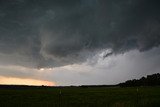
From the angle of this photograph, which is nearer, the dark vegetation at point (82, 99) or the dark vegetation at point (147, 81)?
the dark vegetation at point (82, 99)

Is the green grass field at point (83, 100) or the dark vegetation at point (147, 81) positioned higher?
the dark vegetation at point (147, 81)

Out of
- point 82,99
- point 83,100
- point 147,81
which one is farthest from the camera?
point 147,81

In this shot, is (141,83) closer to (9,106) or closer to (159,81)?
(159,81)

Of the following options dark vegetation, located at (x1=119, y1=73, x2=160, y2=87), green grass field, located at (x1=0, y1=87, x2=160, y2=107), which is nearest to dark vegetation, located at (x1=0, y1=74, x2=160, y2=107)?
green grass field, located at (x1=0, y1=87, x2=160, y2=107)

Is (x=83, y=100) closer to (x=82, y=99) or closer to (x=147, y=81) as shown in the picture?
(x=82, y=99)

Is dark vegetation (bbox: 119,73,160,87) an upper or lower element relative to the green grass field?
upper

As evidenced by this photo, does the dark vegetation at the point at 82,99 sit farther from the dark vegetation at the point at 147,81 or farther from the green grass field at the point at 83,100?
the dark vegetation at the point at 147,81

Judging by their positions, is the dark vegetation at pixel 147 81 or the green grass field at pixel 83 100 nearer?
the green grass field at pixel 83 100

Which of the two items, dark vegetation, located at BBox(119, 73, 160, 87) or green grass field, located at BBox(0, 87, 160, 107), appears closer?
green grass field, located at BBox(0, 87, 160, 107)

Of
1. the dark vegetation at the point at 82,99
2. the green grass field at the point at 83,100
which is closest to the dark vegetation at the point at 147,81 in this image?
the dark vegetation at the point at 82,99

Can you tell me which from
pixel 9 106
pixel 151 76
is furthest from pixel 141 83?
pixel 9 106

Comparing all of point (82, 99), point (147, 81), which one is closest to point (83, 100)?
point (82, 99)

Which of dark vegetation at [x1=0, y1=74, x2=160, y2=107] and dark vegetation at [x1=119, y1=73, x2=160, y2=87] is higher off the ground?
dark vegetation at [x1=119, y1=73, x2=160, y2=87]

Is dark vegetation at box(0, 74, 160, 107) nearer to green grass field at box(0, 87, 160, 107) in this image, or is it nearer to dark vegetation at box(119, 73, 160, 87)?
green grass field at box(0, 87, 160, 107)
